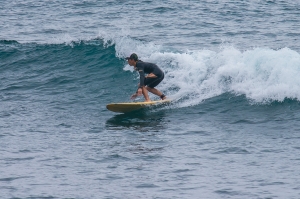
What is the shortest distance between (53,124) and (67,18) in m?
16.2

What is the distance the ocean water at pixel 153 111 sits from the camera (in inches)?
399

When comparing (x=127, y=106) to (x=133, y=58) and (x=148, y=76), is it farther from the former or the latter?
(x=133, y=58)

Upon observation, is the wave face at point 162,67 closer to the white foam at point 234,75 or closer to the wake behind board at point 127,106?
the white foam at point 234,75

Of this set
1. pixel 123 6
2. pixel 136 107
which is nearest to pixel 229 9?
pixel 123 6

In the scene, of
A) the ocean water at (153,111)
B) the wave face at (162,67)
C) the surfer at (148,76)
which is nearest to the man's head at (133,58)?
the surfer at (148,76)

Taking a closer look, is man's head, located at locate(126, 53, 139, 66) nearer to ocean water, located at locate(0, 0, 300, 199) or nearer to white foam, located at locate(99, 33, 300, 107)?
ocean water, located at locate(0, 0, 300, 199)

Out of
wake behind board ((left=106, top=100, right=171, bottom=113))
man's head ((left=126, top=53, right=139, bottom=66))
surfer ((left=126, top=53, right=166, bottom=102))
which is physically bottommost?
wake behind board ((left=106, top=100, right=171, bottom=113))

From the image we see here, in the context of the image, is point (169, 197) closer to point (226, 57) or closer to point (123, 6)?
point (226, 57)

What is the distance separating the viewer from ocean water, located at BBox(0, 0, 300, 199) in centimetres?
1012

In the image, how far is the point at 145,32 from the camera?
83.0 ft

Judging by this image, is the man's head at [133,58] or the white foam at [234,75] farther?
the white foam at [234,75]

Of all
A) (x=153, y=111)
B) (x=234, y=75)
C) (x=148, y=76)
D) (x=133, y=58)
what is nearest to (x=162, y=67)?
(x=234, y=75)

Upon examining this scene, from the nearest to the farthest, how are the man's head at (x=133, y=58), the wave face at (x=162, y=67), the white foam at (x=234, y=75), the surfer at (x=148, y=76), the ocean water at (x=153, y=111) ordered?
the ocean water at (x=153, y=111), the man's head at (x=133, y=58), the surfer at (x=148, y=76), the white foam at (x=234, y=75), the wave face at (x=162, y=67)

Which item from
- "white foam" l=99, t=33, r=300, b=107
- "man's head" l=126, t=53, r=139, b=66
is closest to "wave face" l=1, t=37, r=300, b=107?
"white foam" l=99, t=33, r=300, b=107
